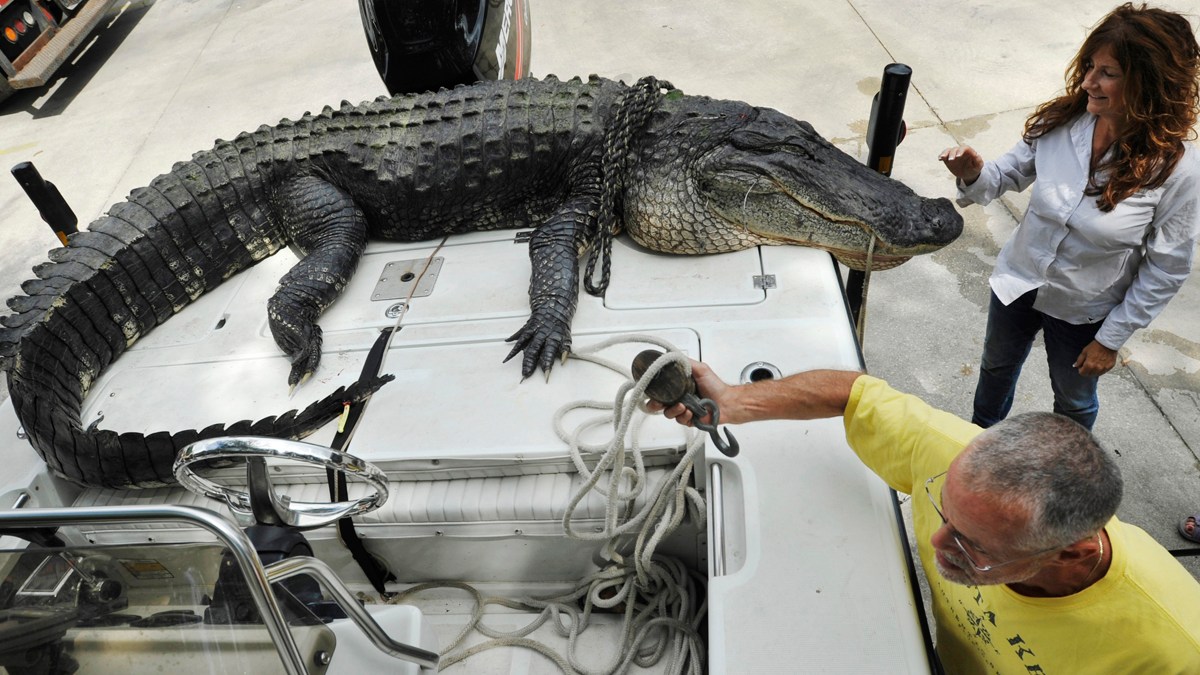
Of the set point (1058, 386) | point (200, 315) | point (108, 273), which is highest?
point (108, 273)

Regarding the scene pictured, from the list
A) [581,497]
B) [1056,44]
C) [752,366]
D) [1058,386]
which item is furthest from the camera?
[1056,44]

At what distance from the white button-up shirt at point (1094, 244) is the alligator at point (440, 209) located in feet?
1.26

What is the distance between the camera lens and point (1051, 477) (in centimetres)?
85

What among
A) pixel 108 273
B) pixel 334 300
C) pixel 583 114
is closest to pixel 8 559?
pixel 334 300

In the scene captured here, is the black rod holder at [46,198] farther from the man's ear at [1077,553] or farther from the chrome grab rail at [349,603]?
the man's ear at [1077,553]

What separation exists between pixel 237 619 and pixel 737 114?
1915mm

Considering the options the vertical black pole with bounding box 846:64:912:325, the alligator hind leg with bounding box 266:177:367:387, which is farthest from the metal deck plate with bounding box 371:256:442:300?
the vertical black pole with bounding box 846:64:912:325

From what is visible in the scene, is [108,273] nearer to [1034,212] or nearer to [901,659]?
[901,659]

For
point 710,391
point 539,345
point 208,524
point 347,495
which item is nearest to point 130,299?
point 347,495

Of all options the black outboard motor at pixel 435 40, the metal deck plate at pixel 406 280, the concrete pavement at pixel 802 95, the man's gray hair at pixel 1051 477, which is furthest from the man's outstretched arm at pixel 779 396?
the black outboard motor at pixel 435 40

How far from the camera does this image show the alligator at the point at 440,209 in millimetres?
1922

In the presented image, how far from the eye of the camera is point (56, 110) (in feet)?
18.1

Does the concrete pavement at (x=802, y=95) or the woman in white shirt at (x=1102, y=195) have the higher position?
the woman in white shirt at (x=1102, y=195)

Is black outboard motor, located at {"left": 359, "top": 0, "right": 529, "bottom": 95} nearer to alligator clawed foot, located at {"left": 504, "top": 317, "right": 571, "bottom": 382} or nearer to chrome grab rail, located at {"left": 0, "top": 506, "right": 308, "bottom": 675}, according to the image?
alligator clawed foot, located at {"left": 504, "top": 317, "right": 571, "bottom": 382}
